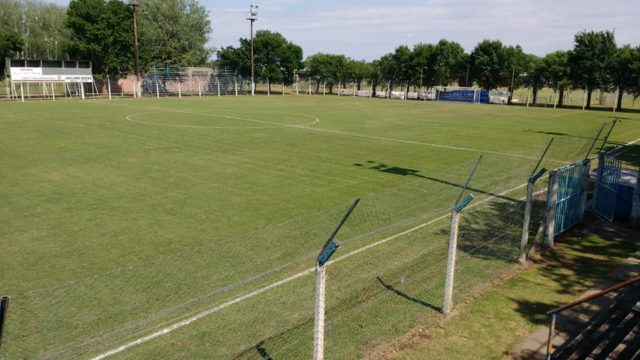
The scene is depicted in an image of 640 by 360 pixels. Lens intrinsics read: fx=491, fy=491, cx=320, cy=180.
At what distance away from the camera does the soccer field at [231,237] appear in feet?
22.4

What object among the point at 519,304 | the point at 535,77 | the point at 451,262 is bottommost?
the point at 519,304

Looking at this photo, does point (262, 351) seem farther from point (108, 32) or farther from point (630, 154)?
point (108, 32)

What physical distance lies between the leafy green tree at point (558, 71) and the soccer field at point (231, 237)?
4683cm

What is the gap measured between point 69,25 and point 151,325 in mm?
68857

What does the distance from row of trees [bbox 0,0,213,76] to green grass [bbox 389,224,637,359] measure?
67.0 meters

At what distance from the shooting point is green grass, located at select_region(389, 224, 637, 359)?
6.68 meters

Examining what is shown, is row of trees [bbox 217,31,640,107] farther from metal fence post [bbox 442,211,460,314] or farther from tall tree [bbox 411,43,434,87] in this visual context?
metal fence post [bbox 442,211,460,314]

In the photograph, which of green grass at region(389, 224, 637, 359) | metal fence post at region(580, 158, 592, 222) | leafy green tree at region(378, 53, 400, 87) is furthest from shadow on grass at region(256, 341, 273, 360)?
leafy green tree at region(378, 53, 400, 87)

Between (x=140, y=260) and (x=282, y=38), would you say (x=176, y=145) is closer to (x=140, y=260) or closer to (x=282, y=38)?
(x=140, y=260)

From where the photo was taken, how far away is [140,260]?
9.45 metres

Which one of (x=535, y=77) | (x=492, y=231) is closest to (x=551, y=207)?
(x=492, y=231)

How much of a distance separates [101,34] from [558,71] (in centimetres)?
6136

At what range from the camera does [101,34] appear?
6481cm

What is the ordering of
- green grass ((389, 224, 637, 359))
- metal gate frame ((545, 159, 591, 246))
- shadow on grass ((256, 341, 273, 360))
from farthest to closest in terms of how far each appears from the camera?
metal gate frame ((545, 159, 591, 246))
green grass ((389, 224, 637, 359))
shadow on grass ((256, 341, 273, 360))
